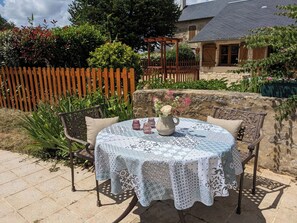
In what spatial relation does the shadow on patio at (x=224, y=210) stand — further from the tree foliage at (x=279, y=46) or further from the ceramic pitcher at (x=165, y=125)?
the tree foliage at (x=279, y=46)

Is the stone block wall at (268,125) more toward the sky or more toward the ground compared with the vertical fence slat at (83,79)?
more toward the ground

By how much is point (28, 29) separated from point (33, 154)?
3.83m

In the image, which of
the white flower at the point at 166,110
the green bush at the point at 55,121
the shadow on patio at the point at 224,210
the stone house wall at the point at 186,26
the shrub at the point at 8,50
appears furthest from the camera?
the stone house wall at the point at 186,26

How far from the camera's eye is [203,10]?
30328 mm

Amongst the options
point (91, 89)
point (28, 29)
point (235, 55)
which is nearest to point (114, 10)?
point (235, 55)

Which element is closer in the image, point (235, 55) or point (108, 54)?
point (108, 54)

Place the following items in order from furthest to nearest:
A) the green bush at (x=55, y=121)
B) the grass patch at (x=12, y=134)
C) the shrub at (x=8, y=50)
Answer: the shrub at (x=8, y=50) < the grass patch at (x=12, y=134) < the green bush at (x=55, y=121)

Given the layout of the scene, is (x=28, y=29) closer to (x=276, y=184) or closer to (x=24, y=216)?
(x=24, y=216)

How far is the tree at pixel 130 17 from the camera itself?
20359 millimetres

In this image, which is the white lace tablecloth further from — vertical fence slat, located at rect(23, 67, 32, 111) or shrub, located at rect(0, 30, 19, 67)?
shrub, located at rect(0, 30, 19, 67)

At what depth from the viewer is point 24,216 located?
2.38 metres

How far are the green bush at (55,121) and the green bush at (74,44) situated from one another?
117 inches

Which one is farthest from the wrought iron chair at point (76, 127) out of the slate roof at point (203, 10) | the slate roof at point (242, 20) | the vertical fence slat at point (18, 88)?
the slate roof at point (203, 10)

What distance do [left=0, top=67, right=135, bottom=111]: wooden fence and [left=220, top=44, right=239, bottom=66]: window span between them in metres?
13.6
